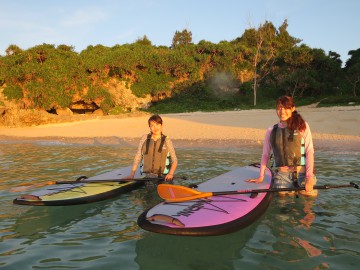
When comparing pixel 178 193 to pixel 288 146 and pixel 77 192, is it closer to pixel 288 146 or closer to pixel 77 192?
pixel 288 146

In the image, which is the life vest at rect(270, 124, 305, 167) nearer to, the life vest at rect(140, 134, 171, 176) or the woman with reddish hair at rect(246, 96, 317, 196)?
the woman with reddish hair at rect(246, 96, 317, 196)

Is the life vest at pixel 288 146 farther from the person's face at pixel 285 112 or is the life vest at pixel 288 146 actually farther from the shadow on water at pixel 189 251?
the shadow on water at pixel 189 251

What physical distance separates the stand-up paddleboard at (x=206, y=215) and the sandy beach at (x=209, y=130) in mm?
7817

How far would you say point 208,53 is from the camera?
91.1 feet

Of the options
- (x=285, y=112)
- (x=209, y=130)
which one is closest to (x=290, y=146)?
(x=285, y=112)

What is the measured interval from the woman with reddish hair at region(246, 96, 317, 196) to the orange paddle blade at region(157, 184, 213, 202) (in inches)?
46.7

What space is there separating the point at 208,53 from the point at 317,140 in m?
17.6

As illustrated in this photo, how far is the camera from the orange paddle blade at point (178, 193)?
13.6 ft

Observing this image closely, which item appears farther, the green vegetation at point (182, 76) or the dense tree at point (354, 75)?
the dense tree at point (354, 75)

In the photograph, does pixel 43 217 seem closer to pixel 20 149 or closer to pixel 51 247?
pixel 51 247

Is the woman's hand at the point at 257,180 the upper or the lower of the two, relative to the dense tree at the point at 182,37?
lower

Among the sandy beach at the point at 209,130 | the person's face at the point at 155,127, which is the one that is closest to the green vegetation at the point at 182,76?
the sandy beach at the point at 209,130

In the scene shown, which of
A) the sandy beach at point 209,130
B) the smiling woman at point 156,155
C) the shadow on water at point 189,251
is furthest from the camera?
the sandy beach at point 209,130

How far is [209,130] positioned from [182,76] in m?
12.6
